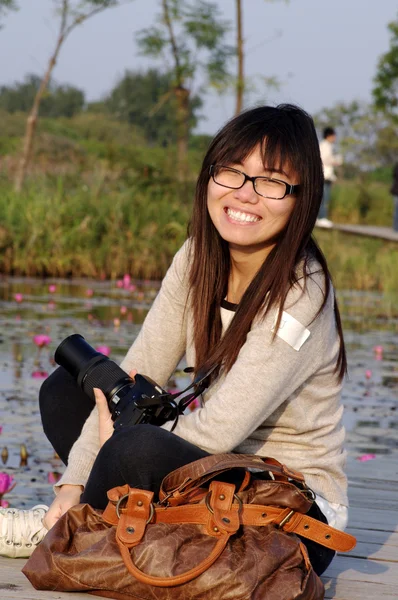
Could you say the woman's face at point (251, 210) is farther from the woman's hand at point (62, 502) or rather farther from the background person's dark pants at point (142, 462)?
the woman's hand at point (62, 502)

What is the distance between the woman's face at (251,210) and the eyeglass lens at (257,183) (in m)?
0.01

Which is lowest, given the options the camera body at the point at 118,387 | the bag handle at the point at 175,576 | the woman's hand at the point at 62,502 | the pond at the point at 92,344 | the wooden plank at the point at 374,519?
the pond at the point at 92,344

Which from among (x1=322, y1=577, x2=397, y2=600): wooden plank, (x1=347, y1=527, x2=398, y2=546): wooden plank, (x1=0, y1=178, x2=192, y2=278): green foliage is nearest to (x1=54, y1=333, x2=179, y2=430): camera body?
(x1=322, y1=577, x2=397, y2=600): wooden plank

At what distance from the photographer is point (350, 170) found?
28875 millimetres

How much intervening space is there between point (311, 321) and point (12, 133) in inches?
1253

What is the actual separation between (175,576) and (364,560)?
750 mm

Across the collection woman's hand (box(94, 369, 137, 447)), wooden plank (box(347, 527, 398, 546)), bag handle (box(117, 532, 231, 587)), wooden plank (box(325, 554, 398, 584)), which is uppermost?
woman's hand (box(94, 369, 137, 447))

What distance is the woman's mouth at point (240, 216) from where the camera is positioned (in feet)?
7.97

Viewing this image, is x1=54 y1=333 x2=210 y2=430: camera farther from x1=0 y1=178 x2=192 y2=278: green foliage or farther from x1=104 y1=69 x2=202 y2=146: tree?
x1=104 y1=69 x2=202 y2=146: tree

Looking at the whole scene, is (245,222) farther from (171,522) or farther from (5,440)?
(5,440)

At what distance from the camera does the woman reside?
2230mm

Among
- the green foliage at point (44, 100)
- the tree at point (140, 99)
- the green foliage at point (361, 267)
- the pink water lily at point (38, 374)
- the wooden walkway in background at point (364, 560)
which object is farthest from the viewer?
the green foliage at point (44, 100)

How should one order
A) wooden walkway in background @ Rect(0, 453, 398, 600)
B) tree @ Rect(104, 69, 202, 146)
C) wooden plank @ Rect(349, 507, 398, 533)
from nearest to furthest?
1. wooden walkway in background @ Rect(0, 453, 398, 600)
2. wooden plank @ Rect(349, 507, 398, 533)
3. tree @ Rect(104, 69, 202, 146)

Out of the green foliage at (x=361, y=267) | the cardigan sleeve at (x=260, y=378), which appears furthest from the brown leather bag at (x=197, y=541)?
the green foliage at (x=361, y=267)
